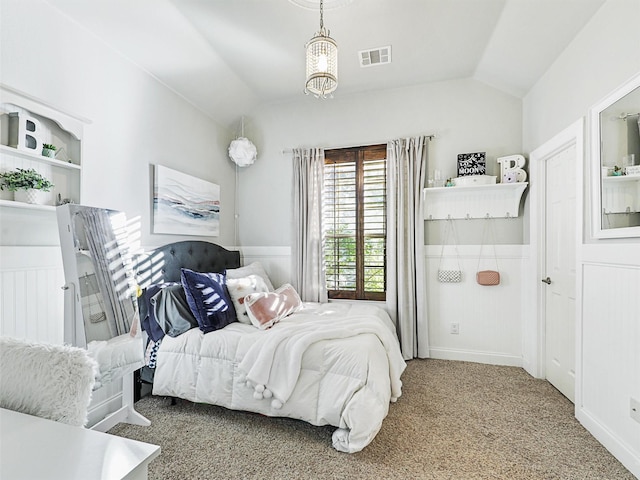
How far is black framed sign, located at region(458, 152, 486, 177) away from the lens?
308cm

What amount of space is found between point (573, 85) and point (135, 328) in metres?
3.36

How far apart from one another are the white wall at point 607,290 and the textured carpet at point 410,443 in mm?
172

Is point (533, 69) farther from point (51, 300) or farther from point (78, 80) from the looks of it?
point (51, 300)

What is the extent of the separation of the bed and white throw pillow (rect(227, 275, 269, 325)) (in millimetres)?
24

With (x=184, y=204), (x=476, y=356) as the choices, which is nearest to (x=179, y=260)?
(x=184, y=204)

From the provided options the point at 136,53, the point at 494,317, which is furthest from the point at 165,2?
the point at 494,317

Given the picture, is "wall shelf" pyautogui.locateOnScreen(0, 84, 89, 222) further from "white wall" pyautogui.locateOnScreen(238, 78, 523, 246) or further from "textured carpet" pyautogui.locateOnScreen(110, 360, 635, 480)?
"white wall" pyautogui.locateOnScreen(238, 78, 523, 246)

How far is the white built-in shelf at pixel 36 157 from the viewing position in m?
1.64

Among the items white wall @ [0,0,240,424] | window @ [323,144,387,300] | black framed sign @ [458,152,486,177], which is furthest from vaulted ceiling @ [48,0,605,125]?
window @ [323,144,387,300]

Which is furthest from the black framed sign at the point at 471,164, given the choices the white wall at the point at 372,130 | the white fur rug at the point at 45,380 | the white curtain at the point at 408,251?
the white fur rug at the point at 45,380

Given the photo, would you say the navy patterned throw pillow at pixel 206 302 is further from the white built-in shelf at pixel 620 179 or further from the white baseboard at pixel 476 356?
the white built-in shelf at pixel 620 179

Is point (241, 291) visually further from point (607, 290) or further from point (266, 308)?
point (607, 290)

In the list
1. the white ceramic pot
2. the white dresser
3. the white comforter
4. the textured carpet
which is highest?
the white ceramic pot

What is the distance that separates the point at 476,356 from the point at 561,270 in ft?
3.81
